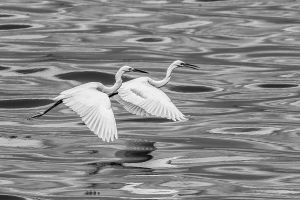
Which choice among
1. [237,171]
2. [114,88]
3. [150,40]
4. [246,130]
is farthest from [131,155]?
[150,40]

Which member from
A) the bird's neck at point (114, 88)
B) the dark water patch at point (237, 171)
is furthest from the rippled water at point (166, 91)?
the bird's neck at point (114, 88)

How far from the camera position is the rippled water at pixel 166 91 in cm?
1978

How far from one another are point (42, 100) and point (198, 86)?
12.2ft

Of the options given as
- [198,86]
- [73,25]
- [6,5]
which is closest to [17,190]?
[198,86]

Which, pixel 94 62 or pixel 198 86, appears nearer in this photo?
pixel 198 86

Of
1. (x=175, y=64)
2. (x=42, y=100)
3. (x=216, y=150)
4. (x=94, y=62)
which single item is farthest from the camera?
(x=94, y=62)

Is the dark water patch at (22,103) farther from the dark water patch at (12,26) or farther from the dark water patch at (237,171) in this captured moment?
the dark water patch at (12,26)

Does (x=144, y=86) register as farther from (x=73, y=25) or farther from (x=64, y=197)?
(x=73, y=25)

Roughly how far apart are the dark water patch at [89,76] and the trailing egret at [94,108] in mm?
6900

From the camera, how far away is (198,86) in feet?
95.4

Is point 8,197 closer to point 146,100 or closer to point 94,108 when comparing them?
point 94,108

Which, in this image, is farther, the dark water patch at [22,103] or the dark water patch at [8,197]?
the dark water patch at [22,103]

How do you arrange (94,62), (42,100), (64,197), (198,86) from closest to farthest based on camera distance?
(64,197)
(42,100)
(198,86)
(94,62)

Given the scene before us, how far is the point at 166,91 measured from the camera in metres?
28.8
